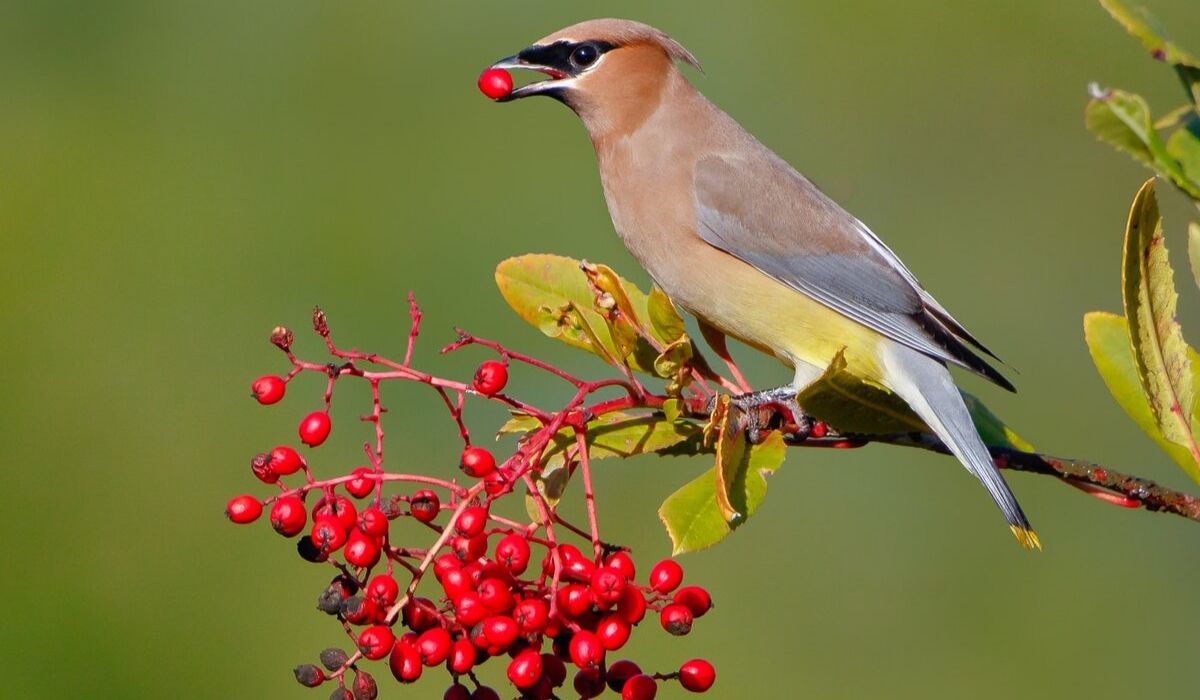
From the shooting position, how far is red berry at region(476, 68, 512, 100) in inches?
131

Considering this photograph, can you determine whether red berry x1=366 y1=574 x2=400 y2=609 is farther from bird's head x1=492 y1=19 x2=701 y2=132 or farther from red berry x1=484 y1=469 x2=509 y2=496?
bird's head x1=492 y1=19 x2=701 y2=132

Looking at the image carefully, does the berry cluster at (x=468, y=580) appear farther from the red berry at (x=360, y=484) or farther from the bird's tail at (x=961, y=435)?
the bird's tail at (x=961, y=435)

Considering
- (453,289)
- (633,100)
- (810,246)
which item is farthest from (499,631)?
(453,289)

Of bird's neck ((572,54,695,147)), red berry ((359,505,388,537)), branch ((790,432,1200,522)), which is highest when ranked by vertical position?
bird's neck ((572,54,695,147))

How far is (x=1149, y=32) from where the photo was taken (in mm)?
1991

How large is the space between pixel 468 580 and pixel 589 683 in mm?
221

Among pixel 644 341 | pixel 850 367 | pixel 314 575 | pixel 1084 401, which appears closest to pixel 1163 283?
pixel 644 341

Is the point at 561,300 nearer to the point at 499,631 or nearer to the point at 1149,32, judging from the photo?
the point at 499,631

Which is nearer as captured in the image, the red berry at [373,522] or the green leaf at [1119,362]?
the red berry at [373,522]

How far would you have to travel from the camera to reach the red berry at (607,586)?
2.16 m

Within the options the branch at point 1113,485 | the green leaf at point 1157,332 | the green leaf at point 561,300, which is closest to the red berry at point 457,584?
the green leaf at point 561,300

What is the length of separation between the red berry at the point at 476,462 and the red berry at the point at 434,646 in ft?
0.72

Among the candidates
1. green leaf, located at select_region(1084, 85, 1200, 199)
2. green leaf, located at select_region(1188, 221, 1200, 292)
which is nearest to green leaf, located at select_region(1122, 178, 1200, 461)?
green leaf, located at select_region(1188, 221, 1200, 292)

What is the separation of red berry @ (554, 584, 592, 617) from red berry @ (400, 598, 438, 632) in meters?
0.17
